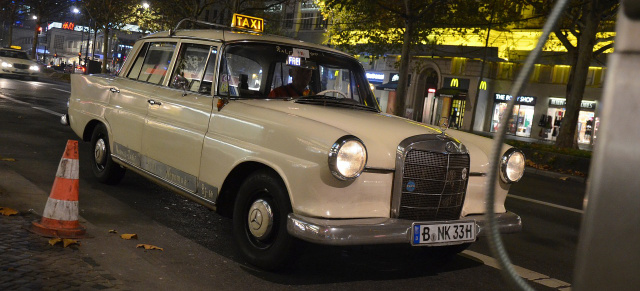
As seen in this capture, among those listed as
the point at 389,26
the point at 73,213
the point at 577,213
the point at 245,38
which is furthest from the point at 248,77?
the point at 389,26

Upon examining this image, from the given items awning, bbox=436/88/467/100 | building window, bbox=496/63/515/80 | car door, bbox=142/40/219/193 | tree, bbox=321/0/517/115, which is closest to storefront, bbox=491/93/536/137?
building window, bbox=496/63/515/80

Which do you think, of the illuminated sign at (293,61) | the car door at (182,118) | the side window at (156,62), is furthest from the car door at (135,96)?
the illuminated sign at (293,61)

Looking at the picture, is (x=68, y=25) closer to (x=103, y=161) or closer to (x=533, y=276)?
(x=103, y=161)

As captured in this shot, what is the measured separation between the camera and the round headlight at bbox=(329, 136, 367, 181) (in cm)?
433

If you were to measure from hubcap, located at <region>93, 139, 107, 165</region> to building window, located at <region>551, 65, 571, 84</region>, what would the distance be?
38.2 meters

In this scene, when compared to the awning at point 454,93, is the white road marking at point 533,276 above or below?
below

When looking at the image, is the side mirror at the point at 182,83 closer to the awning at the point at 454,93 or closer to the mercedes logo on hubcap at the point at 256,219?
the mercedes logo on hubcap at the point at 256,219


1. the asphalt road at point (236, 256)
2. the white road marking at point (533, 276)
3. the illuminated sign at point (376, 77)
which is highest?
the illuminated sign at point (376, 77)

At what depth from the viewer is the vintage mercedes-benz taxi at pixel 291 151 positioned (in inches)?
174

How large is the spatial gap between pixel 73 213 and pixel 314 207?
2.08 metres

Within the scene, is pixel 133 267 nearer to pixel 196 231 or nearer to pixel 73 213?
pixel 73 213

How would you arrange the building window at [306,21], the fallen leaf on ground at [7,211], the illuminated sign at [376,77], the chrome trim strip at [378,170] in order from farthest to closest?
the building window at [306,21] → the illuminated sign at [376,77] → the fallen leaf on ground at [7,211] → the chrome trim strip at [378,170]

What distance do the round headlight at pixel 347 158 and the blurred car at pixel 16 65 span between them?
104ft

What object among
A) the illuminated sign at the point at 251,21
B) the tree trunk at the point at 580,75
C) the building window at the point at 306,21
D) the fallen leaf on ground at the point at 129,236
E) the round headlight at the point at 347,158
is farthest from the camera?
the building window at the point at 306,21
